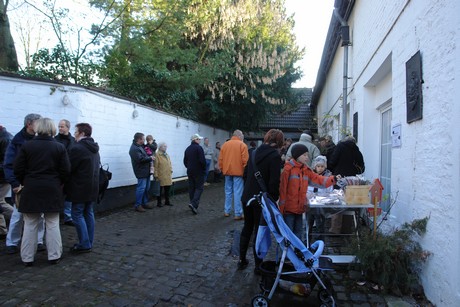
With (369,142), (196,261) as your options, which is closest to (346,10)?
(369,142)

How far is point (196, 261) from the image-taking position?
15.9 feet

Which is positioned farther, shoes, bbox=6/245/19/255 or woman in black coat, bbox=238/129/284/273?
shoes, bbox=6/245/19/255

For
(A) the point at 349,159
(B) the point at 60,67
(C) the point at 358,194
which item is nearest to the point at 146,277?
(C) the point at 358,194

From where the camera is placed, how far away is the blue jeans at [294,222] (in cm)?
448

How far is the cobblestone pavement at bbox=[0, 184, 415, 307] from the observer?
3619 millimetres

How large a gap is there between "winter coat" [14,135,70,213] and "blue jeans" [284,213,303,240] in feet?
9.12

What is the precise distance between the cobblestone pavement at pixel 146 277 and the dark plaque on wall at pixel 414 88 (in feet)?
6.36

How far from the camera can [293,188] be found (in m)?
4.38

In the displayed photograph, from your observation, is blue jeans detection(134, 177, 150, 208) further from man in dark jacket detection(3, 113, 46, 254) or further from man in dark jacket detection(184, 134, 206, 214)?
man in dark jacket detection(3, 113, 46, 254)

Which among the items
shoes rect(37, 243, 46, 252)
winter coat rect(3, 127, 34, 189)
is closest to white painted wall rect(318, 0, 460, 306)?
shoes rect(37, 243, 46, 252)

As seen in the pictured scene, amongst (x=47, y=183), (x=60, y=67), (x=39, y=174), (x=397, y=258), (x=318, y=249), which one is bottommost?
(x=397, y=258)

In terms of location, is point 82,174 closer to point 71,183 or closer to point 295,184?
point 71,183

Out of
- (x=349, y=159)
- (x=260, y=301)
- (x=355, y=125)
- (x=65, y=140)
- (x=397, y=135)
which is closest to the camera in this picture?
(x=260, y=301)

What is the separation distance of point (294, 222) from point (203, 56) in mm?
10587
